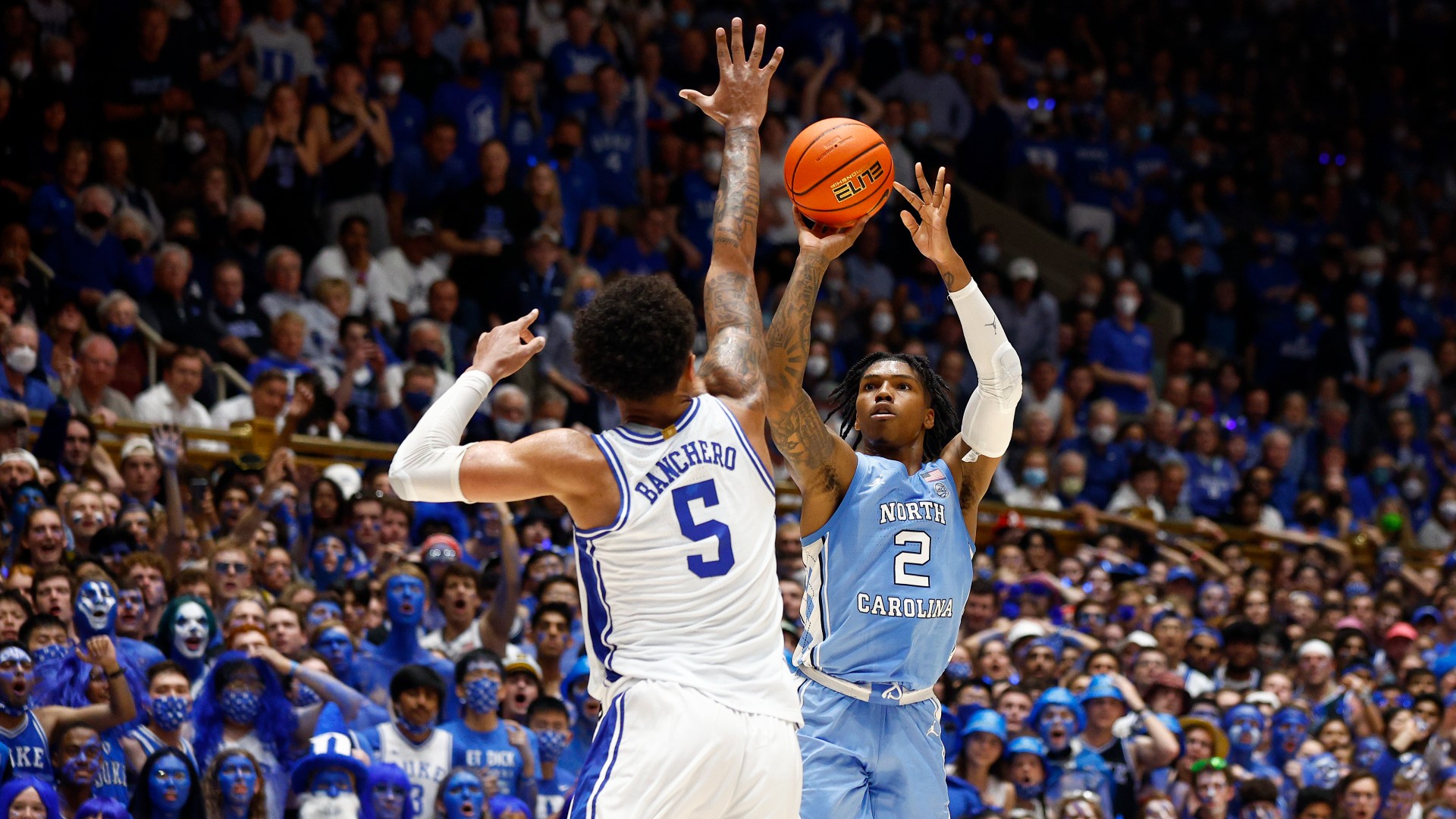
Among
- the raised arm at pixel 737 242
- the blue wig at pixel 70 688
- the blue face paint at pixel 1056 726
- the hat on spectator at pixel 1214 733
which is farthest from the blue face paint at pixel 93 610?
the hat on spectator at pixel 1214 733

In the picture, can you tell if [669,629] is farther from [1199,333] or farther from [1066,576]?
[1199,333]

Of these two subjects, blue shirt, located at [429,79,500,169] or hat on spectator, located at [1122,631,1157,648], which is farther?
blue shirt, located at [429,79,500,169]

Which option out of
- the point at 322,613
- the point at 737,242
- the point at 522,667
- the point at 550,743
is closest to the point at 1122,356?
the point at 522,667

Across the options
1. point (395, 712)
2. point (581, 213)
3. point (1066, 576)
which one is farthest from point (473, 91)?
point (395, 712)

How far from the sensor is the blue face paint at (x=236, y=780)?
26.0ft

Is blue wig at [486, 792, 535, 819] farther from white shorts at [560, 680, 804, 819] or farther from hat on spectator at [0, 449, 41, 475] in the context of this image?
white shorts at [560, 680, 804, 819]

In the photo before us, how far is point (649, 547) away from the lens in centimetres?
463

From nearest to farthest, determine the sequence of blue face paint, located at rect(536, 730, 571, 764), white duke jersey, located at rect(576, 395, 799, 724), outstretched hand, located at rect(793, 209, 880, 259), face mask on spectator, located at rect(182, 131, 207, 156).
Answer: white duke jersey, located at rect(576, 395, 799, 724) → outstretched hand, located at rect(793, 209, 880, 259) → blue face paint, located at rect(536, 730, 571, 764) → face mask on spectator, located at rect(182, 131, 207, 156)

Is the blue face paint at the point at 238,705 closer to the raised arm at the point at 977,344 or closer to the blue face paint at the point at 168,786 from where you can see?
the blue face paint at the point at 168,786

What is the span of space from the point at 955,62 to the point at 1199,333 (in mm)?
3775

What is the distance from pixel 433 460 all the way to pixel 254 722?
428 centimetres

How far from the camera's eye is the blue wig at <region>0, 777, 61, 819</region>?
23.7ft

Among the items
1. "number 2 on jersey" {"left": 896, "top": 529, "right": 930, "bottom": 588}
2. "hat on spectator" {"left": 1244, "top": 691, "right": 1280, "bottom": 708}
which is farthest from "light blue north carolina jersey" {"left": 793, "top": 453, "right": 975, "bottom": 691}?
"hat on spectator" {"left": 1244, "top": 691, "right": 1280, "bottom": 708}

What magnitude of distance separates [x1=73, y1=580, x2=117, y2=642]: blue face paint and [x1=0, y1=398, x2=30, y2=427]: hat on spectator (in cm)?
175
